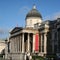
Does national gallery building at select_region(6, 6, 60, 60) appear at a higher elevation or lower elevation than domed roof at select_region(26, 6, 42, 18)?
lower

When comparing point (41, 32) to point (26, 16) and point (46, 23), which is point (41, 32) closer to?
point (46, 23)

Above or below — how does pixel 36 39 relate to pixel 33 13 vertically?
below

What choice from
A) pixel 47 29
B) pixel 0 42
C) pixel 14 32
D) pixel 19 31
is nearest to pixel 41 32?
pixel 47 29

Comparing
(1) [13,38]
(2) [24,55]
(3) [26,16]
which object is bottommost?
(2) [24,55]

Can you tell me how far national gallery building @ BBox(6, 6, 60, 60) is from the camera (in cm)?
Result: 9119

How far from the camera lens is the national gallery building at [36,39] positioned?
91.2m

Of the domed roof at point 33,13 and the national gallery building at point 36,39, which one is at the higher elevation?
the domed roof at point 33,13

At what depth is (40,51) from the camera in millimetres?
98875

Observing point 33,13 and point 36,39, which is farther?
point 33,13

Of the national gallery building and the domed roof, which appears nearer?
the national gallery building

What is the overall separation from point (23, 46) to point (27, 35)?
5092 mm

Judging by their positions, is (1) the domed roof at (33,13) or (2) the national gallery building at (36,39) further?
(1) the domed roof at (33,13)

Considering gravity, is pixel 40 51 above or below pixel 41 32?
below

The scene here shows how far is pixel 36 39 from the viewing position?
101 meters
